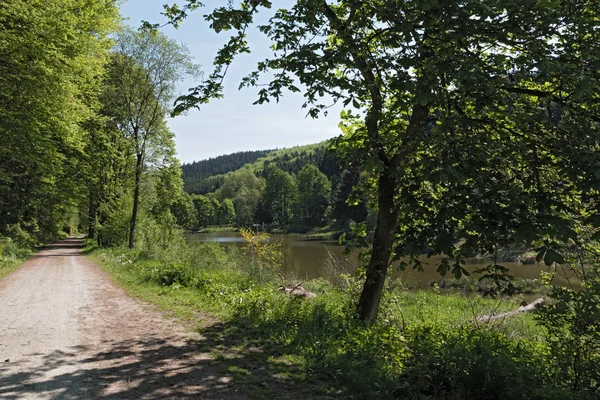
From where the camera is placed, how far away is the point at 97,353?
603 cm

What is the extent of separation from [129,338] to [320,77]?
5469 millimetres

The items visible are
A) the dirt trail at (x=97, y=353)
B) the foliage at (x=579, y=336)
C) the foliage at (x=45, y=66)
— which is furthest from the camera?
the foliage at (x=45, y=66)

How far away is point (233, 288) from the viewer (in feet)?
34.9

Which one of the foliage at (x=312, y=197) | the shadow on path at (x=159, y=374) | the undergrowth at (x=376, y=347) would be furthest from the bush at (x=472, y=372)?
the foliage at (x=312, y=197)

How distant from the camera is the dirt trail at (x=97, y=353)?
4672 millimetres

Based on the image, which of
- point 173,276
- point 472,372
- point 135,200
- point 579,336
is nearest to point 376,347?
point 472,372

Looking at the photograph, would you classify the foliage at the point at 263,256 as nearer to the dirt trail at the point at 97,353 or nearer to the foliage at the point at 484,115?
the dirt trail at the point at 97,353

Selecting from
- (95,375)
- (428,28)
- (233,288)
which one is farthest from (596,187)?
(233,288)

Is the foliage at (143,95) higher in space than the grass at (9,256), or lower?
higher

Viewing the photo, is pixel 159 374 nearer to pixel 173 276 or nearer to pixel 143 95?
pixel 173 276

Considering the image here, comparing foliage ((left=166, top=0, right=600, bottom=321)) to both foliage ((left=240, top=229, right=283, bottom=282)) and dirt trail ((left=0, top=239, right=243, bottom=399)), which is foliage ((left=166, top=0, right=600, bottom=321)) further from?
foliage ((left=240, top=229, right=283, bottom=282))

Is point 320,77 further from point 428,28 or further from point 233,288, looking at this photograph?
point 233,288

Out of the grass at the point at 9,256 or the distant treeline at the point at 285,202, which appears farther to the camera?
the distant treeline at the point at 285,202

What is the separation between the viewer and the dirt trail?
4672 millimetres
